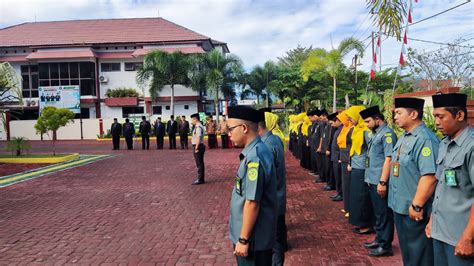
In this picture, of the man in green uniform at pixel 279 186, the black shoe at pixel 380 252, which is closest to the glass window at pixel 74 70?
the man in green uniform at pixel 279 186

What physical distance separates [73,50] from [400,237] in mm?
32358

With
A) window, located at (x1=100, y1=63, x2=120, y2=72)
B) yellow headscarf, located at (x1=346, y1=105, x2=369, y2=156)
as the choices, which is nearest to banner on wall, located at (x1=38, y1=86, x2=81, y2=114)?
window, located at (x1=100, y1=63, x2=120, y2=72)

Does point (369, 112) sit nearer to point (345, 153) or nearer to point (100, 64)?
point (345, 153)

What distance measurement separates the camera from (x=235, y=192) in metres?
2.79

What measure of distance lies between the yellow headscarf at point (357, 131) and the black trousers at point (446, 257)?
243 cm

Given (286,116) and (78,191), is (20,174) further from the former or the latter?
(286,116)

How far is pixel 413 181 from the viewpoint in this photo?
352cm

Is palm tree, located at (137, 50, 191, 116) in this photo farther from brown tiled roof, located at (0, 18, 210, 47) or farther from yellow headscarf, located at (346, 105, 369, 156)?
yellow headscarf, located at (346, 105, 369, 156)

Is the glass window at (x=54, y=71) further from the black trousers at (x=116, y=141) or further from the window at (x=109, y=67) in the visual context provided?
the black trousers at (x=116, y=141)

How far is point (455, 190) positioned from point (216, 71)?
23.4 meters

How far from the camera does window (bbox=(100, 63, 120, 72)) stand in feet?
104

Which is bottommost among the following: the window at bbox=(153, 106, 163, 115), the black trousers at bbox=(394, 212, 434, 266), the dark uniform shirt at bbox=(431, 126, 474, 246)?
the black trousers at bbox=(394, 212, 434, 266)

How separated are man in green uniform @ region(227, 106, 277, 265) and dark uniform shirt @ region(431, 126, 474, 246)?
1201 mm

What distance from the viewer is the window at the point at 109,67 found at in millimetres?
31812
